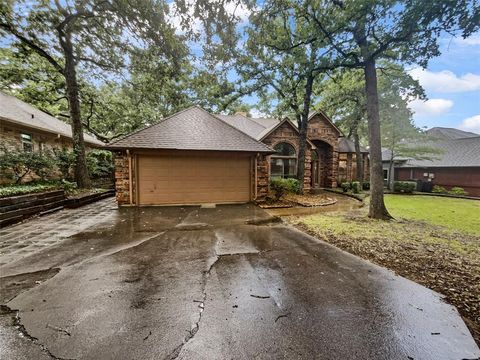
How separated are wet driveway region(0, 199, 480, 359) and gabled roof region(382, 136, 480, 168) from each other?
18.3 m

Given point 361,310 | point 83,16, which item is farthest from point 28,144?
point 361,310

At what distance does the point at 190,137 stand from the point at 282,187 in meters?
5.57

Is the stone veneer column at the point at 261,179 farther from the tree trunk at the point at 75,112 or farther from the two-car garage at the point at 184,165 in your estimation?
the tree trunk at the point at 75,112

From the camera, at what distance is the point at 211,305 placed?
269 centimetres

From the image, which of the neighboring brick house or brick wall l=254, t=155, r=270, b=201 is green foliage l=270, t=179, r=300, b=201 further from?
the neighboring brick house

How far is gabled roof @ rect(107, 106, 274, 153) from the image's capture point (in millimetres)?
9173

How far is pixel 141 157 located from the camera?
370 inches

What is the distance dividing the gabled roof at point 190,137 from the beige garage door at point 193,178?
53cm

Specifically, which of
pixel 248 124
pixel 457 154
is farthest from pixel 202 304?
pixel 457 154

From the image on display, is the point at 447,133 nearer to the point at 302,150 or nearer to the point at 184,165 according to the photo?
the point at 302,150

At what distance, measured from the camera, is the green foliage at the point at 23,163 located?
8828 millimetres

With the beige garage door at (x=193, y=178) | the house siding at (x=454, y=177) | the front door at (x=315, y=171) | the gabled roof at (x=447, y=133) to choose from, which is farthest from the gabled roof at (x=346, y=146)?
the beige garage door at (x=193, y=178)

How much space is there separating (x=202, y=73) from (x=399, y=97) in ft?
49.8

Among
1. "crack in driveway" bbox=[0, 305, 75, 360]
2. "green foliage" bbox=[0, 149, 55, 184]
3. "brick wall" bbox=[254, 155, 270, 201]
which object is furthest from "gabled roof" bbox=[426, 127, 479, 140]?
"green foliage" bbox=[0, 149, 55, 184]
